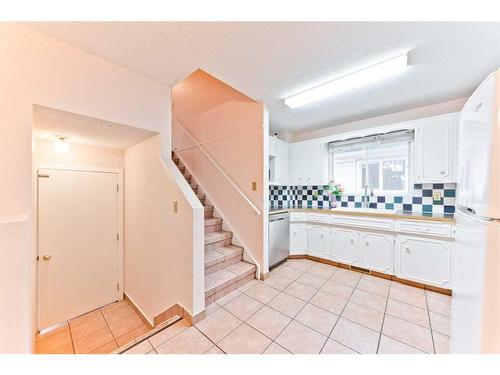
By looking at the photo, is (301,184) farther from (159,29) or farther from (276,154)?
(159,29)

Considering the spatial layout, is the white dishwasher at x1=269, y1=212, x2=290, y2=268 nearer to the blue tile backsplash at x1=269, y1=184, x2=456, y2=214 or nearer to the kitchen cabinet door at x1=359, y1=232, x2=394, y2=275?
the blue tile backsplash at x1=269, y1=184, x2=456, y2=214

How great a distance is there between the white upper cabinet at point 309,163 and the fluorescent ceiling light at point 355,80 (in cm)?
121

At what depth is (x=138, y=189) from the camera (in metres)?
2.44

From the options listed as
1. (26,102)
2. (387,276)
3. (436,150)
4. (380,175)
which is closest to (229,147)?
(26,102)

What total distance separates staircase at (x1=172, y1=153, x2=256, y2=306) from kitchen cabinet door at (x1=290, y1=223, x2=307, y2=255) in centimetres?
93

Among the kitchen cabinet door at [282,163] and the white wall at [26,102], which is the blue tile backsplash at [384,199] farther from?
the white wall at [26,102]

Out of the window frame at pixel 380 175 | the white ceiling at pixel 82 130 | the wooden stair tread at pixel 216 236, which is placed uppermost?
the white ceiling at pixel 82 130

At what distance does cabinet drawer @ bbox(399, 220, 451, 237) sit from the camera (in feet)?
6.93

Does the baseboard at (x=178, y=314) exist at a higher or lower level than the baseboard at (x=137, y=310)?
higher

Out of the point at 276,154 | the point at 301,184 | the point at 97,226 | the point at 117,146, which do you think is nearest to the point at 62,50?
the point at 117,146

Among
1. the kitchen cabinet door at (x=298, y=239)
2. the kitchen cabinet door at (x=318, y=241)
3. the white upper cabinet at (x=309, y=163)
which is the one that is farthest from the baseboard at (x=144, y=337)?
the white upper cabinet at (x=309, y=163)

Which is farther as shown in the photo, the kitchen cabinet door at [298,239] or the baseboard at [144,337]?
the kitchen cabinet door at [298,239]

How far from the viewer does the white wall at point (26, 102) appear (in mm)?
1074

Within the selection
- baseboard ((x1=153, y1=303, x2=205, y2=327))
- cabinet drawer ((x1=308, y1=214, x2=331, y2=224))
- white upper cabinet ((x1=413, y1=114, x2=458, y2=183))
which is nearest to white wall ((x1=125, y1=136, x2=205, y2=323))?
baseboard ((x1=153, y1=303, x2=205, y2=327))
